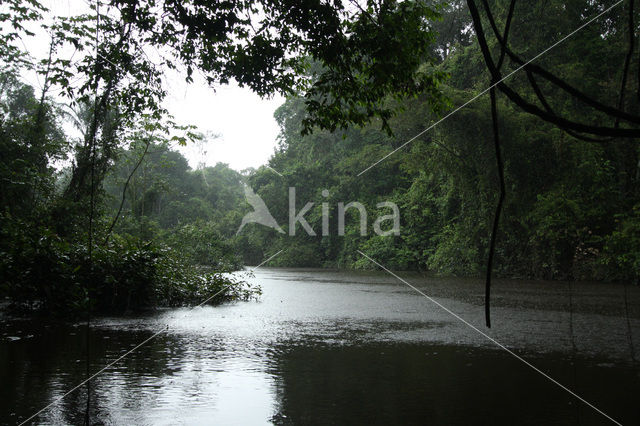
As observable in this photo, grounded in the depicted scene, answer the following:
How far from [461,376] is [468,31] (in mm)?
21392

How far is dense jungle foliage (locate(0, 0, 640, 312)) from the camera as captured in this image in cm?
547

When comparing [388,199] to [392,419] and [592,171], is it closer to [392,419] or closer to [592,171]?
[592,171]

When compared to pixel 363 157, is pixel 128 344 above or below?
below

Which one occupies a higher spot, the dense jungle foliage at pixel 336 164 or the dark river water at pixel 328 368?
the dense jungle foliage at pixel 336 164

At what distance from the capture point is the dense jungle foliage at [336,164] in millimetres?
5473

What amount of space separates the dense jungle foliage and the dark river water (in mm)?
858

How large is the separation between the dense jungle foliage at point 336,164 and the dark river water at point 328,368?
2.81 ft

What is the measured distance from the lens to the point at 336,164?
27109 mm

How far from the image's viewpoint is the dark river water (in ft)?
10.2

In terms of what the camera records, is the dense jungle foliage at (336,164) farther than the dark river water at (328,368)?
Yes

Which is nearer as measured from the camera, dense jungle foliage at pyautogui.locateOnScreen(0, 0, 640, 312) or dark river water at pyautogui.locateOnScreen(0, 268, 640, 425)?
dark river water at pyautogui.locateOnScreen(0, 268, 640, 425)

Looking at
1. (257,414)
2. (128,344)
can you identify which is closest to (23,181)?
(128,344)

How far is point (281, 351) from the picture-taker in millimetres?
4953

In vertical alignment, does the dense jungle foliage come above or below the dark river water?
above
